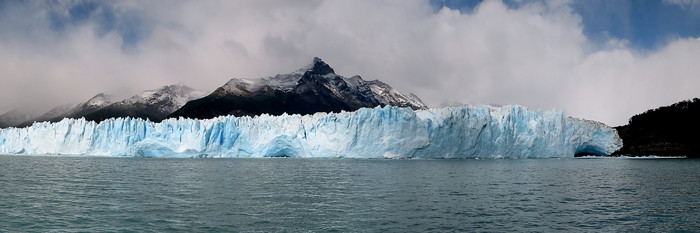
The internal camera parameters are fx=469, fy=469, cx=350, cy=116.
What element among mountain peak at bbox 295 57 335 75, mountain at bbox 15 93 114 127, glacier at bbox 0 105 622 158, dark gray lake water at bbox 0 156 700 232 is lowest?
dark gray lake water at bbox 0 156 700 232

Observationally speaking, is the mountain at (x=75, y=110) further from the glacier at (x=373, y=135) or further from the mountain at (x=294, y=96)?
the glacier at (x=373, y=135)

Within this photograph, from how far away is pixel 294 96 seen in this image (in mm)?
155000

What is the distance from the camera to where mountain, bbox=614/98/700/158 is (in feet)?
211

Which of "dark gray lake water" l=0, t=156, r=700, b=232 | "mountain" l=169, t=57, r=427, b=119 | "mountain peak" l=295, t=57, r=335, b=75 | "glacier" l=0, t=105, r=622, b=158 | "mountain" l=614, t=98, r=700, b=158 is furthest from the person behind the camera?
"mountain peak" l=295, t=57, r=335, b=75

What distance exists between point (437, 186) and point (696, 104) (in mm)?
69119

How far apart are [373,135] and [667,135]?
46.5 m

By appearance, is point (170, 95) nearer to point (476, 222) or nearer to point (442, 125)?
point (442, 125)

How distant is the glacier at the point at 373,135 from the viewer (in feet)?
155

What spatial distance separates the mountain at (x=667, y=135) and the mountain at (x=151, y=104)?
137247 millimetres

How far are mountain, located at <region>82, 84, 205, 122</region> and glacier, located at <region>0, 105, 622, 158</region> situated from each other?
108705mm

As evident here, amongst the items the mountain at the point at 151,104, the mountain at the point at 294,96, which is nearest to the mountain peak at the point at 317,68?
the mountain at the point at 294,96

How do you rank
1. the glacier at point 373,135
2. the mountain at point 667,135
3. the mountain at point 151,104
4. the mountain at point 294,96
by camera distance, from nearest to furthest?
the glacier at point 373,135 → the mountain at point 667,135 → the mountain at point 294,96 → the mountain at point 151,104

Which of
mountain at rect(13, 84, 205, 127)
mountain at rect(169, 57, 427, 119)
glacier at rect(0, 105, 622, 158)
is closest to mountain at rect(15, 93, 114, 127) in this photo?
mountain at rect(13, 84, 205, 127)

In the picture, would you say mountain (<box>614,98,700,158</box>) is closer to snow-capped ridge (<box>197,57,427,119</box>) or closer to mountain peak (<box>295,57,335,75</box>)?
snow-capped ridge (<box>197,57,427,119</box>)
